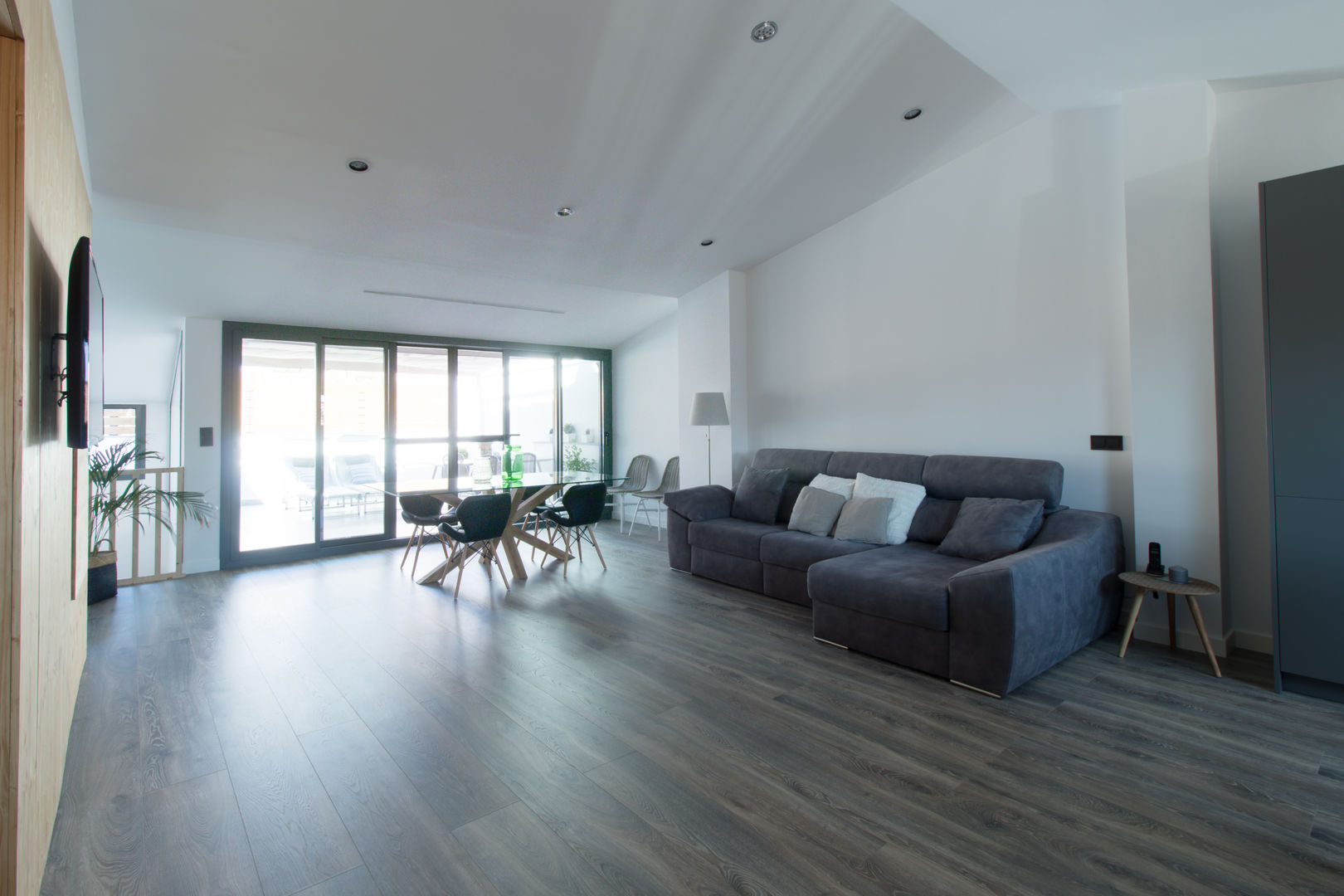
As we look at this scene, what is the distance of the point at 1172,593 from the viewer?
117 inches

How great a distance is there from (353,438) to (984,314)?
5.79 m

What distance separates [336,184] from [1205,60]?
4613 mm

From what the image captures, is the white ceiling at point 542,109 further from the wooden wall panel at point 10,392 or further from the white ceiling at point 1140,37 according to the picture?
the wooden wall panel at point 10,392

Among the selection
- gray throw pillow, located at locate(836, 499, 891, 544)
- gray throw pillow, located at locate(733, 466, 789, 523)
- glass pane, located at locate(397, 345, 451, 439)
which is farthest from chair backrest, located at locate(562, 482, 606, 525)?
glass pane, located at locate(397, 345, 451, 439)

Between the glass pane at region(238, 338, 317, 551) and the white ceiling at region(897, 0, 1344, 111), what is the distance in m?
5.78

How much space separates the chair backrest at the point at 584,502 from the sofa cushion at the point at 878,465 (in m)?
1.89

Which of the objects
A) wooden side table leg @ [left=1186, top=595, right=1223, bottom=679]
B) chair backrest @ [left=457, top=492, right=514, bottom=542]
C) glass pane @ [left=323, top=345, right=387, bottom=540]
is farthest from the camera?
glass pane @ [left=323, top=345, right=387, bottom=540]

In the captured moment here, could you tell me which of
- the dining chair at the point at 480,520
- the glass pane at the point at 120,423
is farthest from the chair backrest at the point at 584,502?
the glass pane at the point at 120,423

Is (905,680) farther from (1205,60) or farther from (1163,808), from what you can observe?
(1205,60)

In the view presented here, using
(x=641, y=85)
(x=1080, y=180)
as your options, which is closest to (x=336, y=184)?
(x=641, y=85)

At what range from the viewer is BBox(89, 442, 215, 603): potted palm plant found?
4391 millimetres

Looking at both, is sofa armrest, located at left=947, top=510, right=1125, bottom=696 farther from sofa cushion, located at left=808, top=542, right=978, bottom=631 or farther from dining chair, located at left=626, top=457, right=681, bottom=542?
Answer: dining chair, located at left=626, top=457, right=681, bottom=542

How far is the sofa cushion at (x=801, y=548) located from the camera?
152 inches

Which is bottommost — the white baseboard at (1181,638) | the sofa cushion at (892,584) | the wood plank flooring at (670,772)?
the wood plank flooring at (670,772)
